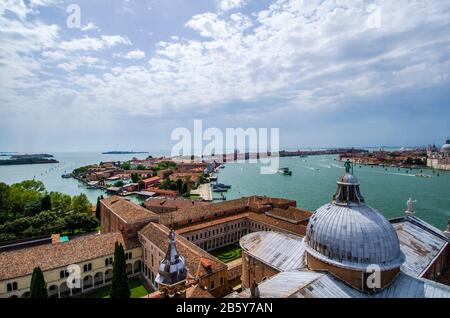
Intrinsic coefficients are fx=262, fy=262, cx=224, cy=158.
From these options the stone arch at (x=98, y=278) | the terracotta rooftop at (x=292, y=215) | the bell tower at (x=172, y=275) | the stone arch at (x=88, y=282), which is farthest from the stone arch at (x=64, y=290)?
the terracotta rooftop at (x=292, y=215)

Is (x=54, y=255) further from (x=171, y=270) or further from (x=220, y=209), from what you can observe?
(x=220, y=209)

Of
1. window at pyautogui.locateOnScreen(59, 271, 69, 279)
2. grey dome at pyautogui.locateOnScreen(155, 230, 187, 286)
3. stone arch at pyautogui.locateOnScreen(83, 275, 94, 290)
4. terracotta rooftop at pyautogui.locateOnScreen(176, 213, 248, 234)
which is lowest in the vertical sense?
stone arch at pyautogui.locateOnScreen(83, 275, 94, 290)

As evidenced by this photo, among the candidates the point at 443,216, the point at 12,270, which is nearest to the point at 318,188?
the point at 443,216

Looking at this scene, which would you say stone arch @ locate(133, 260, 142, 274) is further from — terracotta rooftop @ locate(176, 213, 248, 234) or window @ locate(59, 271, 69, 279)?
A: window @ locate(59, 271, 69, 279)

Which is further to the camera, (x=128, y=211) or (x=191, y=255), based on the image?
(x=128, y=211)

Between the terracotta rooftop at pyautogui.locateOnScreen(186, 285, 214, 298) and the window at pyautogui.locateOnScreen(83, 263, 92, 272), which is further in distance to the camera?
the window at pyautogui.locateOnScreen(83, 263, 92, 272)

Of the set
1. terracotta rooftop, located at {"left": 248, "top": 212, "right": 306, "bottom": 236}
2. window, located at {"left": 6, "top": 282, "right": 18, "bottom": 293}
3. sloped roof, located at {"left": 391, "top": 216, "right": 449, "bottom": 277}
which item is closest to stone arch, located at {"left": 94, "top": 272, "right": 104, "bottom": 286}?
Result: window, located at {"left": 6, "top": 282, "right": 18, "bottom": 293}

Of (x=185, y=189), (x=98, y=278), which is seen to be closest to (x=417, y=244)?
(x=98, y=278)
